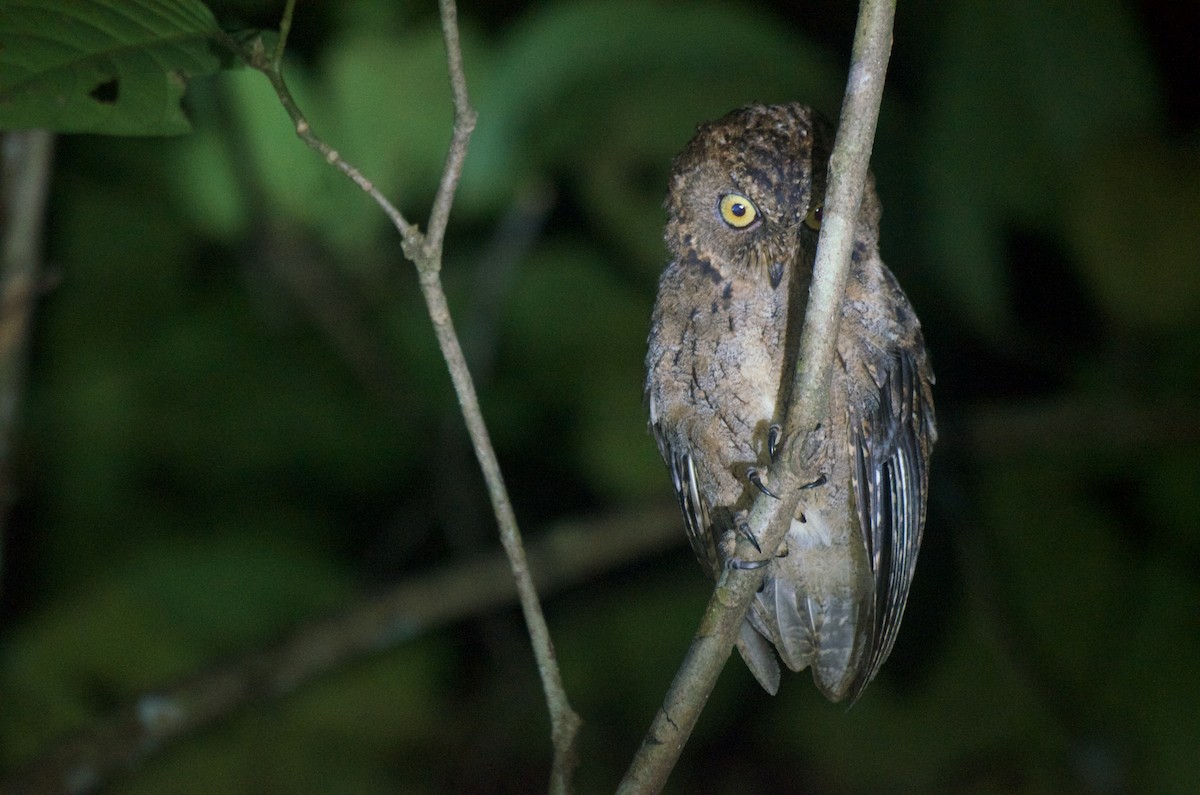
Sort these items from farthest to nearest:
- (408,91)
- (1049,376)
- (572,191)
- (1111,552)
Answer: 1. (1049,376)
2. (572,191)
3. (1111,552)
4. (408,91)

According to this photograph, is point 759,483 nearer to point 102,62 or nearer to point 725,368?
point 725,368

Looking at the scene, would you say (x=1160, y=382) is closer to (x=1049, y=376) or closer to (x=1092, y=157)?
(x=1049, y=376)

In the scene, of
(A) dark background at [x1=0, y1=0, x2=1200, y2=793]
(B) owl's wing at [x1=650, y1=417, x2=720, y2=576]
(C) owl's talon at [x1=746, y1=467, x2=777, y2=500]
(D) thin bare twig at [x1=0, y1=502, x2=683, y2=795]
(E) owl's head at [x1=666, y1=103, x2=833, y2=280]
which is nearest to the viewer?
(C) owl's talon at [x1=746, y1=467, x2=777, y2=500]

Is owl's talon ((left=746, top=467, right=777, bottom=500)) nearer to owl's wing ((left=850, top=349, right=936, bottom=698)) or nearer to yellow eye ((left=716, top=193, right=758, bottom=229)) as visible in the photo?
owl's wing ((left=850, top=349, right=936, bottom=698))

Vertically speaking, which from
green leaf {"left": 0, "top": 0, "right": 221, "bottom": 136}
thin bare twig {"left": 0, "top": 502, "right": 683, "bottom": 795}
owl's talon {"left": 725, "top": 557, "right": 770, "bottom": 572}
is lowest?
thin bare twig {"left": 0, "top": 502, "right": 683, "bottom": 795}

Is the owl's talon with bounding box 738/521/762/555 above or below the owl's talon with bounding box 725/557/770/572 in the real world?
above

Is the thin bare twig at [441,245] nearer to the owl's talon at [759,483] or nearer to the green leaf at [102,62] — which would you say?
the green leaf at [102,62]

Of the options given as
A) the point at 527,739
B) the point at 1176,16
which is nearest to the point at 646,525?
the point at 527,739

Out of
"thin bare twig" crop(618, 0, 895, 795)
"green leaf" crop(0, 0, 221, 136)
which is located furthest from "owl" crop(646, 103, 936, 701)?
"green leaf" crop(0, 0, 221, 136)
